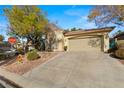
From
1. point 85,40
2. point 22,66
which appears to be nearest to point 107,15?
point 85,40

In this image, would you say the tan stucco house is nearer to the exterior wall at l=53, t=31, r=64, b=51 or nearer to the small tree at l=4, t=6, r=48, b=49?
the exterior wall at l=53, t=31, r=64, b=51

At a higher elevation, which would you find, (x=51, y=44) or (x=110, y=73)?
(x=51, y=44)

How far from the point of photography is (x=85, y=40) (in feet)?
65.5

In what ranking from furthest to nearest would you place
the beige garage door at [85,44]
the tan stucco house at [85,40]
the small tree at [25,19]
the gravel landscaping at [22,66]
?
the small tree at [25,19]
the beige garage door at [85,44]
the tan stucco house at [85,40]
the gravel landscaping at [22,66]

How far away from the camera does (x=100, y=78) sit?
7.53 m

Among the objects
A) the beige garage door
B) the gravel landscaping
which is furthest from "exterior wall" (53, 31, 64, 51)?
Result: the gravel landscaping

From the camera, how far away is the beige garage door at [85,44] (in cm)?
1888

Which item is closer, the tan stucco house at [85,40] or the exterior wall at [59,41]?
the tan stucco house at [85,40]

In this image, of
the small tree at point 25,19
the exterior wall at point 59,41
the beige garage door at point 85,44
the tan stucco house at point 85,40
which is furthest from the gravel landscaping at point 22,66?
the exterior wall at point 59,41

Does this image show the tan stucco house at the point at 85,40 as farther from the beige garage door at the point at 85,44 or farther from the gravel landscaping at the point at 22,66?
the gravel landscaping at the point at 22,66
